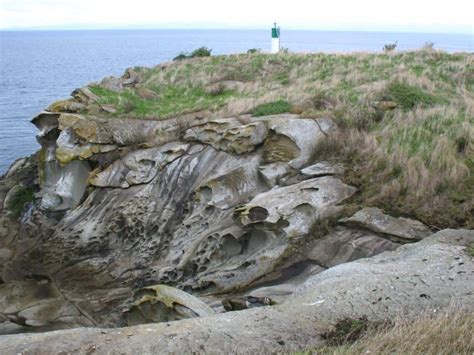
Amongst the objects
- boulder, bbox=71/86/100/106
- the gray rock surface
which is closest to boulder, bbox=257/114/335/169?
the gray rock surface

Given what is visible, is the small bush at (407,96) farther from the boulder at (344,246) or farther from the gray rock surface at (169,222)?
the boulder at (344,246)

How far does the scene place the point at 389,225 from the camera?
12547mm

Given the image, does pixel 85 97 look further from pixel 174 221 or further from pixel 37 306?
pixel 37 306

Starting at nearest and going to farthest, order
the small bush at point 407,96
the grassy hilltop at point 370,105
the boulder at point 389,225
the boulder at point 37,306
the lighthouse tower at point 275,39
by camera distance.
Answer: the boulder at point 389,225, the grassy hilltop at point 370,105, the boulder at point 37,306, the small bush at point 407,96, the lighthouse tower at point 275,39

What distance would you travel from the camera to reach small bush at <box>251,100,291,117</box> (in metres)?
19.4

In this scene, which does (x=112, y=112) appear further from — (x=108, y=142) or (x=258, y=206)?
(x=258, y=206)

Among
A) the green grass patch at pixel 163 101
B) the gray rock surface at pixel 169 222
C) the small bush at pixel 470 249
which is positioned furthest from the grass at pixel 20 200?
the small bush at pixel 470 249

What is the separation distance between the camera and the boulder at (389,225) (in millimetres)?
12172

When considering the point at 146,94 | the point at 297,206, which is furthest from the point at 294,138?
the point at 146,94

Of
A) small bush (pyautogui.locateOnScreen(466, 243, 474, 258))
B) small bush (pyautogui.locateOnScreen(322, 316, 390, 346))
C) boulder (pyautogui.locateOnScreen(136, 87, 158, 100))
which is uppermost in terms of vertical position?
boulder (pyautogui.locateOnScreen(136, 87, 158, 100))

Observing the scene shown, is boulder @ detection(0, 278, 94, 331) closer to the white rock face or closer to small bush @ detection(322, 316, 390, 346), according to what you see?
the white rock face

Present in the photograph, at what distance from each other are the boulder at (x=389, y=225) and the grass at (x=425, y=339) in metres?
5.16

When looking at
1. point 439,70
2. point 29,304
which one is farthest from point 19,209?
point 439,70

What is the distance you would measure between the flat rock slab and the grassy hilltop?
3.31 m
